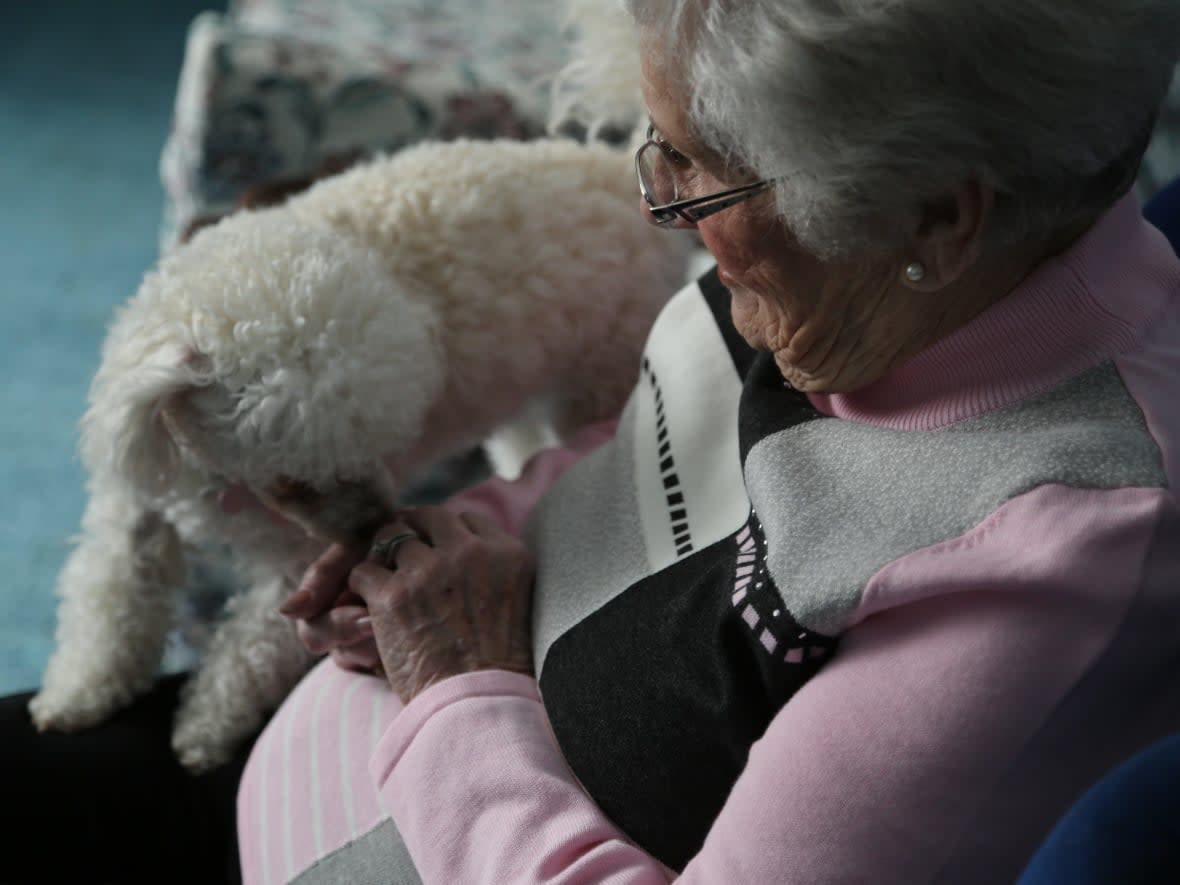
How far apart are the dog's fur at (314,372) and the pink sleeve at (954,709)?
0.60m

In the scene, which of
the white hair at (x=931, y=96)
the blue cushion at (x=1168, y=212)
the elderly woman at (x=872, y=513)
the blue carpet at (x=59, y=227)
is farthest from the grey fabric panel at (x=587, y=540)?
the blue carpet at (x=59, y=227)

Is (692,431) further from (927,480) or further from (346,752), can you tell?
(346,752)

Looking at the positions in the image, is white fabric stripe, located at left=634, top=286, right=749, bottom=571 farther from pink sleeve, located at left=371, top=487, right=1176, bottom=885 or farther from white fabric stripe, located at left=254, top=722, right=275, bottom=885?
white fabric stripe, located at left=254, top=722, right=275, bottom=885

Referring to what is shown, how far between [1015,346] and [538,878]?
440mm

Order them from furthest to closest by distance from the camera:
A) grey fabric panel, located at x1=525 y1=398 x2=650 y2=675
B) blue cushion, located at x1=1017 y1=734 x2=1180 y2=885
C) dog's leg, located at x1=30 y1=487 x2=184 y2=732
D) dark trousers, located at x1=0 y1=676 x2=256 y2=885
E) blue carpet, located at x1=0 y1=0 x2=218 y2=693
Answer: blue carpet, located at x1=0 y1=0 x2=218 y2=693, dog's leg, located at x1=30 y1=487 x2=184 y2=732, dark trousers, located at x1=0 y1=676 x2=256 y2=885, grey fabric panel, located at x1=525 y1=398 x2=650 y2=675, blue cushion, located at x1=1017 y1=734 x2=1180 y2=885

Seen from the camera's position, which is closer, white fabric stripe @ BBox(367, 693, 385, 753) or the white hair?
the white hair

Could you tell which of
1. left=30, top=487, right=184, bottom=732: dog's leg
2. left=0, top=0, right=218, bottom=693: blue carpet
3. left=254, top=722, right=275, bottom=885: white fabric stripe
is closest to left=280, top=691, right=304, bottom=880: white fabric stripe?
left=254, top=722, right=275, bottom=885: white fabric stripe

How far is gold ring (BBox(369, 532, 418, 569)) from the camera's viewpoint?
0.93 meters

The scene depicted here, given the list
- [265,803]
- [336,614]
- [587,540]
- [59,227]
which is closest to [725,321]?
[587,540]

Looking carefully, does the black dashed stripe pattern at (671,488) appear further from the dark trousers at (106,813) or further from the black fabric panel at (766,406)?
the dark trousers at (106,813)

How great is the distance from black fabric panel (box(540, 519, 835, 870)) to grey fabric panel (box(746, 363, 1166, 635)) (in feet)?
0.10

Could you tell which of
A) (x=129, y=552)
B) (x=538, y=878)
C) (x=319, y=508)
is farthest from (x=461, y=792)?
(x=129, y=552)

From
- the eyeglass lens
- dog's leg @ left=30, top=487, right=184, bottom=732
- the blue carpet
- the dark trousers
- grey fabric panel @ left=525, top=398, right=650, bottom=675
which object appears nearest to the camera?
the eyeglass lens

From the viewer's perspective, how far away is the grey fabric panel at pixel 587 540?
80 cm
